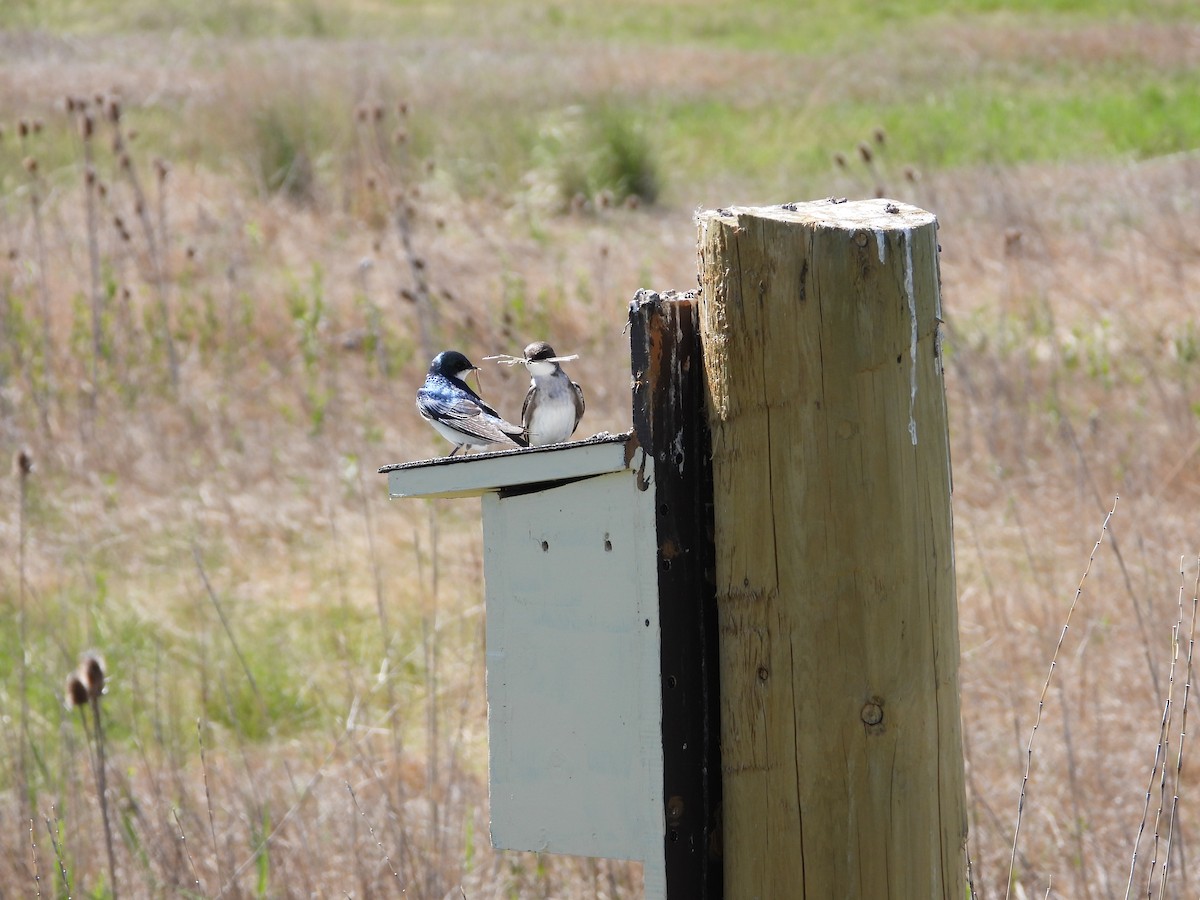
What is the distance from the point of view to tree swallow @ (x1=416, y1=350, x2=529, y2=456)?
7.59 feet

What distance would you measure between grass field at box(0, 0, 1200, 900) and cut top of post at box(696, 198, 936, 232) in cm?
80

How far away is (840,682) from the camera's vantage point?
154 centimetres

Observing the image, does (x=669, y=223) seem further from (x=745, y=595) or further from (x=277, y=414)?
(x=745, y=595)

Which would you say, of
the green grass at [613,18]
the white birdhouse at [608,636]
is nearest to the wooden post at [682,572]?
the white birdhouse at [608,636]

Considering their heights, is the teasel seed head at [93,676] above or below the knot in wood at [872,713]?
below

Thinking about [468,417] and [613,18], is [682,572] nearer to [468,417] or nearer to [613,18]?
[468,417]

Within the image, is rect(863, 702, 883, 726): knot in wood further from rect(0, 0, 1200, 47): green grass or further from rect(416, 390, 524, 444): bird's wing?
rect(0, 0, 1200, 47): green grass

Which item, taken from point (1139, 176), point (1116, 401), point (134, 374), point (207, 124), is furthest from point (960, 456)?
point (207, 124)

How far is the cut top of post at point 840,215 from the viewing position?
1.52 m

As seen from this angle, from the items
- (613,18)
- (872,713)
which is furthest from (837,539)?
(613,18)

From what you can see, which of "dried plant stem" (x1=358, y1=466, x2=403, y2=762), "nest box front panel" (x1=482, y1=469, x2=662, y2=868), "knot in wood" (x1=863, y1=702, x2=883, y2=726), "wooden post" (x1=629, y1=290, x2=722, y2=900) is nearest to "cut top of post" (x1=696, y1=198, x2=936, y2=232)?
"wooden post" (x1=629, y1=290, x2=722, y2=900)

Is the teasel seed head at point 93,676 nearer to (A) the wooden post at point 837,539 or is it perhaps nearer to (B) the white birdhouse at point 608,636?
(B) the white birdhouse at point 608,636

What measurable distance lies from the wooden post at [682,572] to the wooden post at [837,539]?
52 mm

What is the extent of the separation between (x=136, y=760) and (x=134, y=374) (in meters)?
3.69
